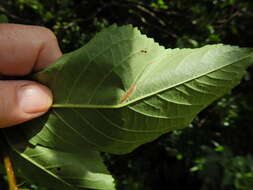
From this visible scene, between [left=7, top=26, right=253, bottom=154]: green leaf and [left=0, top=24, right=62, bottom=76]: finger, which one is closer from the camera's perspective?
[left=7, top=26, right=253, bottom=154]: green leaf

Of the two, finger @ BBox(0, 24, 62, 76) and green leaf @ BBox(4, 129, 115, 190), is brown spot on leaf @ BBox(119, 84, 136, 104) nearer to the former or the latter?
green leaf @ BBox(4, 129, 115, 190)

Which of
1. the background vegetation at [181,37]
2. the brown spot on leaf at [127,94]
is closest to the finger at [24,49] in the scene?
the brown spot on leaf at [127,94]

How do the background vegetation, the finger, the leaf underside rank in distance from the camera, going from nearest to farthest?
1. the leaf underside
2. the finger
3. the background vegetation

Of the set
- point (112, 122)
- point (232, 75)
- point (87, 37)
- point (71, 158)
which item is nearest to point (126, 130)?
point (112, 122)

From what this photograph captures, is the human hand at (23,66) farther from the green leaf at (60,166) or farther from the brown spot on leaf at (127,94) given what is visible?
the brown spot on leaf at (127,94)

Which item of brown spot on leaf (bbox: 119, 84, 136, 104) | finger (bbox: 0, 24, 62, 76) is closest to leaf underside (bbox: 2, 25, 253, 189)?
brown spot on leaf (bbox: 119, 84, 136, 104)

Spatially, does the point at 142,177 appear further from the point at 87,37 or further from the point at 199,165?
the point at 87,37
